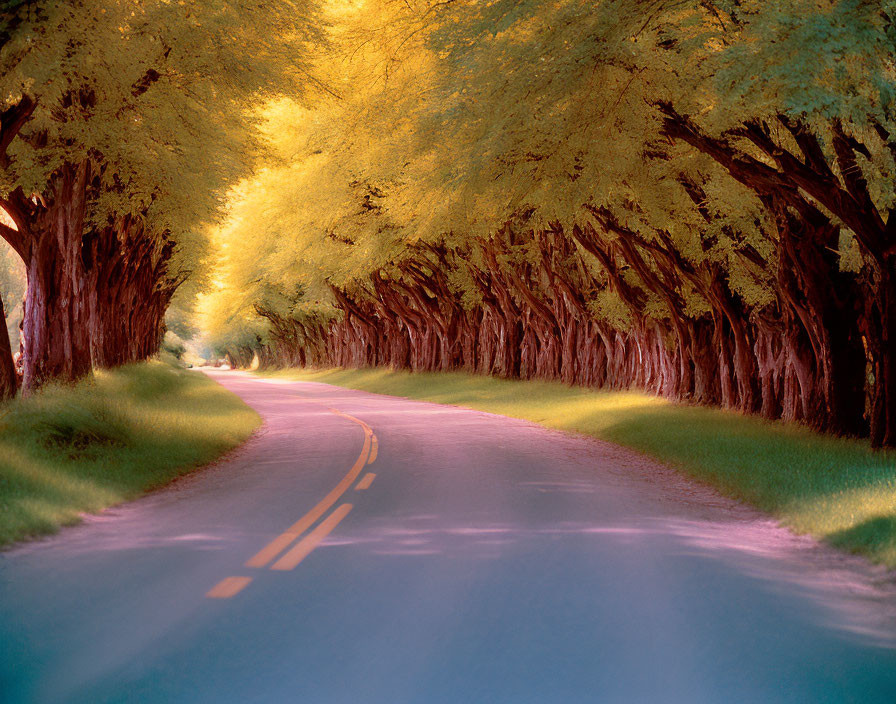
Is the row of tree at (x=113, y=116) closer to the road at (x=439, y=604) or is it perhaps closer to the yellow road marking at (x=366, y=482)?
the road at (x=439, y=604)

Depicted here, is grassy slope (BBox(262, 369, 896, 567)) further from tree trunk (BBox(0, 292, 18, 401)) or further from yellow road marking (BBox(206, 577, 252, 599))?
tree trunk (BBox(0, 292, 18, 401))

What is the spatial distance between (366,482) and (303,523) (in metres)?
3.14

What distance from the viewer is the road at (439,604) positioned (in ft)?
15.5

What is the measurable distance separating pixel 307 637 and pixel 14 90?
10.5 m

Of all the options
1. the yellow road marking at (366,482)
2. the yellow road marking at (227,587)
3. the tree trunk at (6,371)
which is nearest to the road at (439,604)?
the yellow road marking at (227,587)

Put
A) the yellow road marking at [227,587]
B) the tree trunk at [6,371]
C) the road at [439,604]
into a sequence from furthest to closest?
the tree trunk at [6,371], the yellow road marking at [227,587], the road at [439,604]

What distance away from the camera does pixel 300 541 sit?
27.5ft

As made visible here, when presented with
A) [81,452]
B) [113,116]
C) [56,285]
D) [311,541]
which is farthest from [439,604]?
[56,285]

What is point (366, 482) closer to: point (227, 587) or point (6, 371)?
point (227, 587)

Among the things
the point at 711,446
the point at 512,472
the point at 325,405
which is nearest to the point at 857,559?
the point at 512,472

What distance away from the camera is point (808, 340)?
1878 centimetres

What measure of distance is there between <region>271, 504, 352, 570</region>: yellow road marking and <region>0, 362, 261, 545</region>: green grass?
8.40ft

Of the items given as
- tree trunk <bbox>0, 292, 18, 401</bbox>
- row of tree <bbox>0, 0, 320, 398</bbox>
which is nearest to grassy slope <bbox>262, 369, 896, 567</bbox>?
row of tree <bbox>0, 0, 320, 398</bbox>

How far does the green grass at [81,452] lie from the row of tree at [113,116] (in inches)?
72.8
